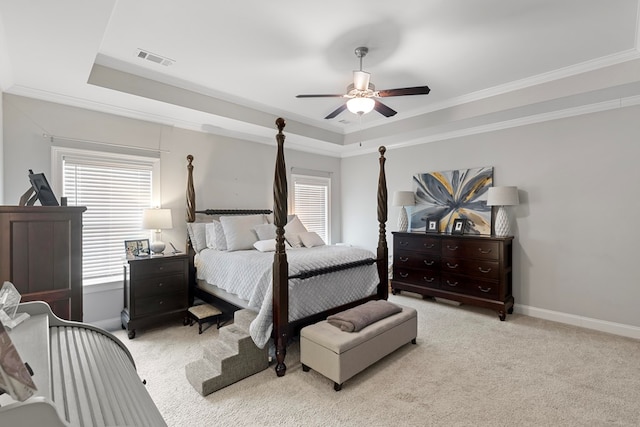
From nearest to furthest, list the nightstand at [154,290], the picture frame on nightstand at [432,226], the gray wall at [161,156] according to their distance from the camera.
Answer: the gray wall at [161,156] → the nightstand at [154,290] → the picture frame on nightstand at [432,226]

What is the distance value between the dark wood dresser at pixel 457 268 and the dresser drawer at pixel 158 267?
10.6 feet

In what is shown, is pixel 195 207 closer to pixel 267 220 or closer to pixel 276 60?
pixel 267 220

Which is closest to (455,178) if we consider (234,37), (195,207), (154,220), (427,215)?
(427,215)

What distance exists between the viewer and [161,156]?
13.3ft

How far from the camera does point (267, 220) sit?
15.2ft

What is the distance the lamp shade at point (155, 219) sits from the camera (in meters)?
3.63

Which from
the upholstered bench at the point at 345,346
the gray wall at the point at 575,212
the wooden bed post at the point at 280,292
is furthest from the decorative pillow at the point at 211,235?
the gray wall at the point at 575,212

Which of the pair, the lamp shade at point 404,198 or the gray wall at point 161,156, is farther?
the lamp shade at point 404,198

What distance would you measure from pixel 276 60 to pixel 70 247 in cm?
239

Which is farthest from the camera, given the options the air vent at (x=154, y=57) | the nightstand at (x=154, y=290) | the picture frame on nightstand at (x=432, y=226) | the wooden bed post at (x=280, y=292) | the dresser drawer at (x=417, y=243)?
the picture frame on nightstand at (x=432, y=226)

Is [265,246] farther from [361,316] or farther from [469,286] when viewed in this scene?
[469,286]

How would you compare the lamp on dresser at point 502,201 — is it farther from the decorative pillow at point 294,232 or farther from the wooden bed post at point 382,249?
the decorative pillow at point 294,232

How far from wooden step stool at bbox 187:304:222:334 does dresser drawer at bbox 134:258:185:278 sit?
0.52 m

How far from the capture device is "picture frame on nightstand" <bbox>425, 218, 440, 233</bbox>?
4824 mm
